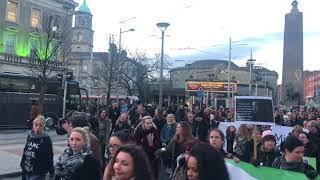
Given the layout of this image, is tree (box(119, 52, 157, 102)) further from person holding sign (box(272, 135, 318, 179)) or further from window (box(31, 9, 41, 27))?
person holding sign (box(272, 135, 318, 179))

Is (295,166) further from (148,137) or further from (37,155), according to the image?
(148,137)

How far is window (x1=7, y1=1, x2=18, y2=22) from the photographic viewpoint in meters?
53.5

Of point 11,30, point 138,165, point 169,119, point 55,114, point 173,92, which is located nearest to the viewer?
point 138,165

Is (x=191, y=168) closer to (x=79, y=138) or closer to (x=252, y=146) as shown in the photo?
(x=79, y=138)

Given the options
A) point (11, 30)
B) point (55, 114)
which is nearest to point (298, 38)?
point (11, 30)

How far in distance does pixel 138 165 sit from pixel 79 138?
1.85m

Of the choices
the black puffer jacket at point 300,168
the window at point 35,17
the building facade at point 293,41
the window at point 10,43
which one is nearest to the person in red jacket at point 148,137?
the black puffer jacket at point 300,168

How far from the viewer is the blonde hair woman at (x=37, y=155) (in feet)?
24.2

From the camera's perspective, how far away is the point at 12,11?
53875 mm

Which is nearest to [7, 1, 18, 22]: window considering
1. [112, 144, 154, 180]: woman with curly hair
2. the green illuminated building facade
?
the green illuminated building facade

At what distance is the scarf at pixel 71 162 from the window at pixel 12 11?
169 feet

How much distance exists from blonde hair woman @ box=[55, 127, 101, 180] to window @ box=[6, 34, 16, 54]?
167 ft

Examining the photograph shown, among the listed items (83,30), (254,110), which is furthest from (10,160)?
(83,30)

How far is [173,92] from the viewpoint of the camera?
71.5 metres
